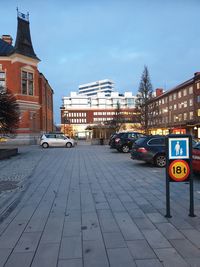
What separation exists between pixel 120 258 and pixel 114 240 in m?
0.59

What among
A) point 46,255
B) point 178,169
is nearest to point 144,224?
point 178,169

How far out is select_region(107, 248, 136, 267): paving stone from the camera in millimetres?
3486

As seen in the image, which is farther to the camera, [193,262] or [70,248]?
[70,248]

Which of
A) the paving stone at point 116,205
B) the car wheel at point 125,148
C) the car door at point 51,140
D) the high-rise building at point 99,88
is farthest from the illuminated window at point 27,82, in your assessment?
the high-rise building at point 99,88

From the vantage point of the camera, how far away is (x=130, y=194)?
736 centimetres

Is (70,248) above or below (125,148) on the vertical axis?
below

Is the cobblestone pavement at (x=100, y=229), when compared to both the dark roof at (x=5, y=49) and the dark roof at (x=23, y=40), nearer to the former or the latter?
the dark roof at (x=23, y=40)

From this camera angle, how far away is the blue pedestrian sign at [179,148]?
5.28 m

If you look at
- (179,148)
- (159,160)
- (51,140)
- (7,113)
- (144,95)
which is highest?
(144,95)

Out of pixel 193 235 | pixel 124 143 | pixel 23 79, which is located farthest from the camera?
pixel 23 79

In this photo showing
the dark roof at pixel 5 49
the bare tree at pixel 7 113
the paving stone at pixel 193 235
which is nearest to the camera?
the paving stone at pixel 193 235

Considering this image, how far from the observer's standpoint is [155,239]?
425 cm

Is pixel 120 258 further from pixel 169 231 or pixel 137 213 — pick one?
pixel 137 213

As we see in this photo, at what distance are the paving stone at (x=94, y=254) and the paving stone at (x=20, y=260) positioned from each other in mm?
743
